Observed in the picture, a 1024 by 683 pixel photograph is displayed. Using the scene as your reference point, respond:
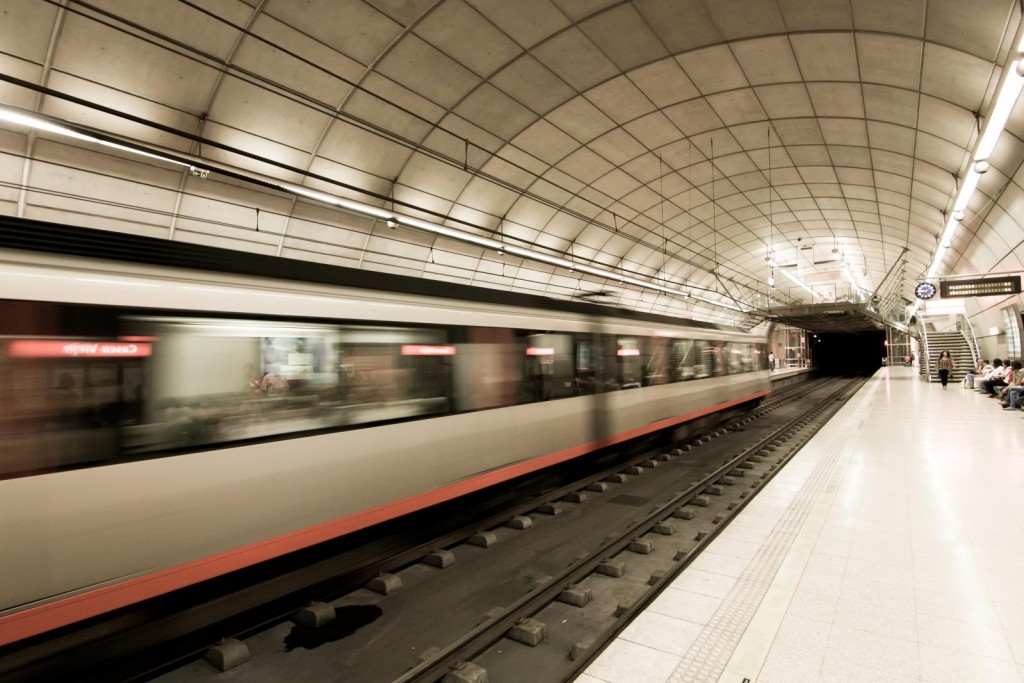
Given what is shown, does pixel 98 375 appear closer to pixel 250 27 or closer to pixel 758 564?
pixel 758 564

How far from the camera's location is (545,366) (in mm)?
7277

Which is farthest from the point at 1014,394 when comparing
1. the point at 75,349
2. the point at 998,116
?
the point at 75,349

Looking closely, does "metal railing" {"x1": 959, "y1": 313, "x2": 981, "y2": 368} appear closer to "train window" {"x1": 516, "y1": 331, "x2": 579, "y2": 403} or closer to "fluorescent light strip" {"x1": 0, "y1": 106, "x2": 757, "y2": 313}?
"fluorescent light strip" {"x1": 0, "y1": 106, "x2": 757, "y2": 313}

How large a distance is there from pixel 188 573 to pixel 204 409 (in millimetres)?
1179

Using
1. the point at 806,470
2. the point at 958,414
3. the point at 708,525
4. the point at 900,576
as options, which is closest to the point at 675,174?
the point at 958,414

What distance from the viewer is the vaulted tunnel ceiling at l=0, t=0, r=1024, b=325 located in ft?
30.9

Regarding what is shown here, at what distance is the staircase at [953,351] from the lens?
27.9 metres

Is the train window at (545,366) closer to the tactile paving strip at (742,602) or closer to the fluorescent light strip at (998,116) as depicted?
the tactile paving strip at (742,602)

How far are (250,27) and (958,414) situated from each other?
20.2 meters

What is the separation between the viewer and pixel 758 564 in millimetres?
4707

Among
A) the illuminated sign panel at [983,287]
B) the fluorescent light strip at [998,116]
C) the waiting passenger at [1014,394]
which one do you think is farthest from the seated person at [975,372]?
the fluorescent light strip at [998,116]

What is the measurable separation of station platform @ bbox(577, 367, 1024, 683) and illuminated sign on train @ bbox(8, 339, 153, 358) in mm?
3772

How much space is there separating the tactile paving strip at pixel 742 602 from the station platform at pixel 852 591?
12 millimetres

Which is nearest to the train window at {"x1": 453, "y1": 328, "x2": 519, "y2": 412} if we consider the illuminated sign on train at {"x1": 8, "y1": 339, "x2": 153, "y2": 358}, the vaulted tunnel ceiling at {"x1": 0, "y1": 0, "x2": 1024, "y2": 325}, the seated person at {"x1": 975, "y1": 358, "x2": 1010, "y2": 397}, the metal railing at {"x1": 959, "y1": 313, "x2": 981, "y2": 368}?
the illuminated sign on train at {"x1": 8, "y1": 339, "x2": 153, "y2": 358}
